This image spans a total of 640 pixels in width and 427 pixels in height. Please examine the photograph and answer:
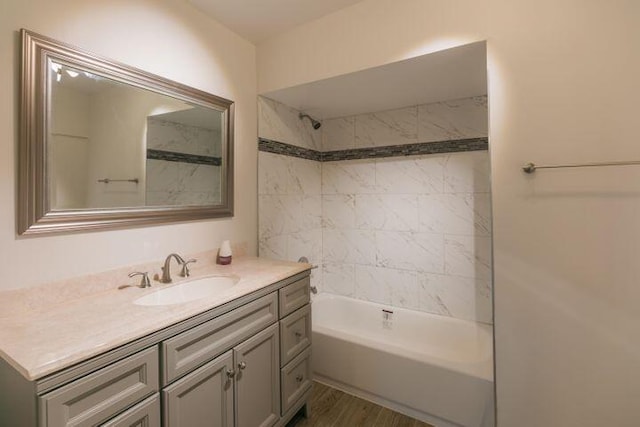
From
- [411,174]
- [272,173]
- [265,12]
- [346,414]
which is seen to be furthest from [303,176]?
[346,414]

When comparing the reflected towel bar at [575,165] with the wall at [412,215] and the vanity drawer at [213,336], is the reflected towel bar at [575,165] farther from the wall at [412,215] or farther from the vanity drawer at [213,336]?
the vanity drawer at [213,336]

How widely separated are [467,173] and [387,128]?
776 millimetres

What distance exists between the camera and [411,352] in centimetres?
194

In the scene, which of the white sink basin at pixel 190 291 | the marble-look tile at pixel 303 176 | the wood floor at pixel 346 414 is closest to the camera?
the white sink basin at pixel 190 291

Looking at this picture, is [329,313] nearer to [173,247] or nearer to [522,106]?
[173,247]

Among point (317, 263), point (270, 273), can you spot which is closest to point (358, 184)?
point (317, 263)

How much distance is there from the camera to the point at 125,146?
1527mm

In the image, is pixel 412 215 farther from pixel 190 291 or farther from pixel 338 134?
pixel 190 291

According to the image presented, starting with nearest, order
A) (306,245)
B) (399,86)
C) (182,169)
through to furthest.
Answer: (182,169) → (399,86) → (306,245)

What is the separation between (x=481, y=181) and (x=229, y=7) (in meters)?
2.10

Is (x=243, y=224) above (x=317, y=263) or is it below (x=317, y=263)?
above

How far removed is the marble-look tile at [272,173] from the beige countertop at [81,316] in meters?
0.86

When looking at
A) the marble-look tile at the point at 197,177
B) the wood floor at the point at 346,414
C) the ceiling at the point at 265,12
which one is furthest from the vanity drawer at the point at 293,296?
the ceiling at the point at 265,12

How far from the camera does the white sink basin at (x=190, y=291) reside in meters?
1.48
